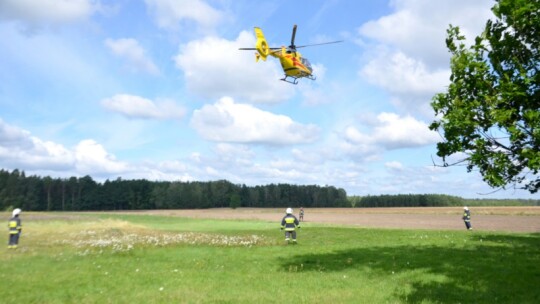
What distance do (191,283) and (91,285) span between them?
3396mm

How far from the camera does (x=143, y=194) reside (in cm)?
16425

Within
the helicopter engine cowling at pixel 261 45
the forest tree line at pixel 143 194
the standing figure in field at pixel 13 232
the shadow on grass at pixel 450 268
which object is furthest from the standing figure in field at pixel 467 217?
the forest tree line at pixel 143 194

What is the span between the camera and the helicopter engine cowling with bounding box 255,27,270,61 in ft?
108

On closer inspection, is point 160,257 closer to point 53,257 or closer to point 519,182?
point 53,257

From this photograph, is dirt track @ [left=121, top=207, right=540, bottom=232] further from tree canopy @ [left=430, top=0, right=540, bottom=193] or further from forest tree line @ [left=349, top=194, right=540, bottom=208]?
forest tree line @ [left=349, top=194, right=540, bottom=208]

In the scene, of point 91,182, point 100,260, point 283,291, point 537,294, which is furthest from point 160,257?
point 91,182

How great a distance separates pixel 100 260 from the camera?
19.5 m

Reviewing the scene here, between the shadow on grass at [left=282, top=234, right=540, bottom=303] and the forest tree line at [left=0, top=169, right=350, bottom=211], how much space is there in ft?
471

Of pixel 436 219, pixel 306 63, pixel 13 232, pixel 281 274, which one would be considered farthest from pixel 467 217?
pixel 13 232

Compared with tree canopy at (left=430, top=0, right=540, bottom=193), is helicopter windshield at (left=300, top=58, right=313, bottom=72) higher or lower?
higher

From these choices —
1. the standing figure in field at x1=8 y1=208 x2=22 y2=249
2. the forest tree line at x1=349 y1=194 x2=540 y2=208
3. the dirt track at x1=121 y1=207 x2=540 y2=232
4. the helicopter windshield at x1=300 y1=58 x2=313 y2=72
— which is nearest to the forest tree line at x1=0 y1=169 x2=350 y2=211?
the forest tree line at x1=349 y1=194 x2=540 y2=208

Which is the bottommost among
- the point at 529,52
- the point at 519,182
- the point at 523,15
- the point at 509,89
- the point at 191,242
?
the point at 191,242

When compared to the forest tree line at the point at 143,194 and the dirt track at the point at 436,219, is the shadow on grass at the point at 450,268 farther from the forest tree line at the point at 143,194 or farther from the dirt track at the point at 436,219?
the forest tree line at the point at 143,194

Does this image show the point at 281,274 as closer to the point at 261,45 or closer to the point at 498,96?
the point at 498,96
